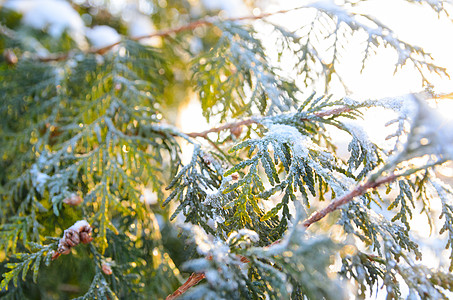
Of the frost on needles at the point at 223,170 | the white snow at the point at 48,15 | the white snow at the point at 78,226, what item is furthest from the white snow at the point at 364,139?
the white snow at the point at 48,15

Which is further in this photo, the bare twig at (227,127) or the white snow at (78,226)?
the bare twig at (227,127)

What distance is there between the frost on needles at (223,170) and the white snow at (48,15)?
0.04 feet

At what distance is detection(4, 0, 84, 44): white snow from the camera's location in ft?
7.17

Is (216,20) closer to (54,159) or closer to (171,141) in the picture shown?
(171,141)

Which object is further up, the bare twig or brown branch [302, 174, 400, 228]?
the bare twig

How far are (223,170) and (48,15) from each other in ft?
5.76

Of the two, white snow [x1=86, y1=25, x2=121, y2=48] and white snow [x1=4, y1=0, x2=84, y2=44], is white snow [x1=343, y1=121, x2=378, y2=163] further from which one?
white snow [x1=4, y1=0, x2=84, y2=44]

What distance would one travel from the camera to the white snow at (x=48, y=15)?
7.17 feet

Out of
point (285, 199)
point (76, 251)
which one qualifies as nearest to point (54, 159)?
point (76, 251)

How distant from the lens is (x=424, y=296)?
807mm

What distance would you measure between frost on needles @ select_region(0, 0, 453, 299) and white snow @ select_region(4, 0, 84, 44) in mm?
13

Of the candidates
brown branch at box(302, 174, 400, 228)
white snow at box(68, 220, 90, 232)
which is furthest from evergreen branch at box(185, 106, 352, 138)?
white snow at box(68, 220, 90, 232)

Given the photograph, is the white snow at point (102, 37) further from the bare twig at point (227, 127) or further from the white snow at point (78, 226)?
the white snow at point (78, 226)

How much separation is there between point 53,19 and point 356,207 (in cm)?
218
